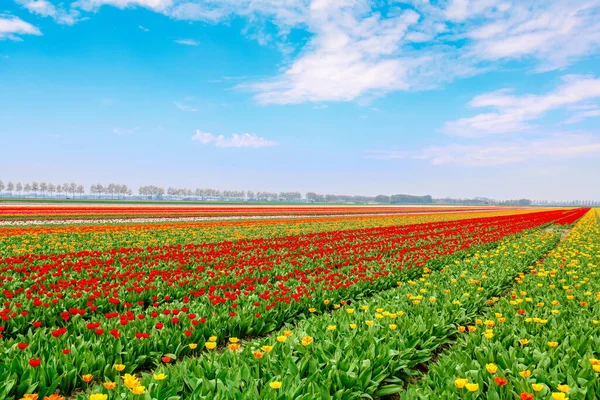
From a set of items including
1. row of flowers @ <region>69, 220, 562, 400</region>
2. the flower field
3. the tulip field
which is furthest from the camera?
the flower field

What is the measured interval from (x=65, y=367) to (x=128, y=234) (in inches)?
579

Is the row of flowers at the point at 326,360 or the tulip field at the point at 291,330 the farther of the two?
the tulip field at the point at 291,330

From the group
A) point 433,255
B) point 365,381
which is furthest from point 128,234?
point 365,381

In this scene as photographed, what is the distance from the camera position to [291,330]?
18.9 feet

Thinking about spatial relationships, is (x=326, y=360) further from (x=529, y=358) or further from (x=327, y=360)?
(x=529, y=358)

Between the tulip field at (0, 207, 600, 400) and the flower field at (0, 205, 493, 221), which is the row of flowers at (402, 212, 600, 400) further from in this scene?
the flower field at (0, 205, 493, 221)

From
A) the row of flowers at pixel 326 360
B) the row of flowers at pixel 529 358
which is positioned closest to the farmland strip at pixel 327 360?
the row of flowers at pixel 326 360

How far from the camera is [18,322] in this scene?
5582 mm

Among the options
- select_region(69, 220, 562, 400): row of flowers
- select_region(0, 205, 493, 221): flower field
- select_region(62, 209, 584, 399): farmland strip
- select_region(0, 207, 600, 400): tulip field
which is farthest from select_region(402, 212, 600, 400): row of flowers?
select_region(0, 205, 493, 221): flower field

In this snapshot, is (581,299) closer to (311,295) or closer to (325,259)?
(311,295)

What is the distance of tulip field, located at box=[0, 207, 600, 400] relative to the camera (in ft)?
11.4

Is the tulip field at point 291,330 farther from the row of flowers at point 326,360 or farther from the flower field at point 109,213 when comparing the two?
the flower field at point 109,213

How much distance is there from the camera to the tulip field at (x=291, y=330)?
3.48 metres

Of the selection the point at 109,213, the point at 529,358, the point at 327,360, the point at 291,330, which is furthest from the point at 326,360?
the point at 109,213
